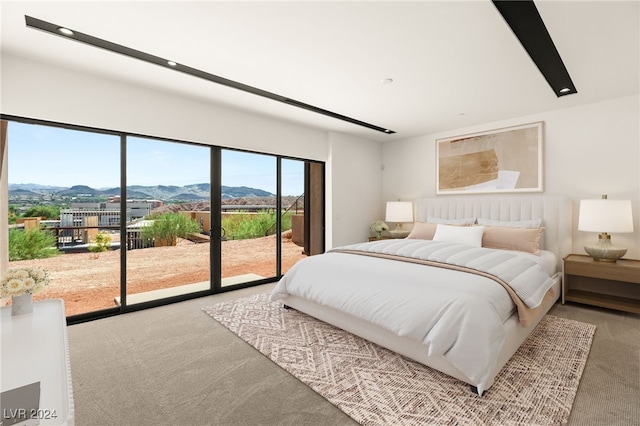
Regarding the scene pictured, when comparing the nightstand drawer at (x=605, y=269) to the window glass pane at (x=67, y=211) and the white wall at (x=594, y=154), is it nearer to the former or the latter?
the white wall at (x=594, y=154)

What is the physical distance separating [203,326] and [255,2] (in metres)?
2.77

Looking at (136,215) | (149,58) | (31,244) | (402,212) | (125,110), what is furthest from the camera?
(402,212)

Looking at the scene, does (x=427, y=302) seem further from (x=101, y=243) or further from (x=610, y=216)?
(x=101, y=243)

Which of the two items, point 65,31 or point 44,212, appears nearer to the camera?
point 65,31

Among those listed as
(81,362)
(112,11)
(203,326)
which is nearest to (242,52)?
(112,11)

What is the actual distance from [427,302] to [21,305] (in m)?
2.56

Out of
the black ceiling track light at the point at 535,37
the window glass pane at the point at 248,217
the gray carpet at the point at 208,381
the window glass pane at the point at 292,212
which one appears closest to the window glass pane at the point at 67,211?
the gray carpet at the point at 208,381

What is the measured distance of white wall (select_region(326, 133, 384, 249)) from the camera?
5.14 meters

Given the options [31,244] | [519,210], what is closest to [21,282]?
[31,244]

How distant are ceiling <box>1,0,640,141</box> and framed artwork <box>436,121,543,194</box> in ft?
1.95

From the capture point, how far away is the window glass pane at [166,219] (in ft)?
11.3

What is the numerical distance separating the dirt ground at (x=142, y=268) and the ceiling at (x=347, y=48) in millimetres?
1900

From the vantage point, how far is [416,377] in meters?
2.04

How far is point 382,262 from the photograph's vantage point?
110 inches
